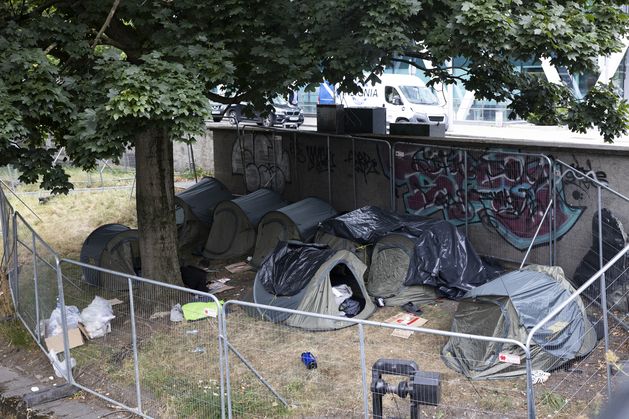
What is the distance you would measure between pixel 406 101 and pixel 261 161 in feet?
48.5

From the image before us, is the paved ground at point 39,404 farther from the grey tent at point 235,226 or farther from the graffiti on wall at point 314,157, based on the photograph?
the graffiti on wall at point 314,157

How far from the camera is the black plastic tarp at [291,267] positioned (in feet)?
34.6

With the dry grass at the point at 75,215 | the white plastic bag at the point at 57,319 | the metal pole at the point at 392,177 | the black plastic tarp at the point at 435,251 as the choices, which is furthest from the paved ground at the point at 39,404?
the metal pole at the point at 392,177

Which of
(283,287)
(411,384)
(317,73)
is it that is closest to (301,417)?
(411,384)

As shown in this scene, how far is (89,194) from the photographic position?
21.3 meters

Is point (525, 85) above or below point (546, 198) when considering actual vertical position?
above

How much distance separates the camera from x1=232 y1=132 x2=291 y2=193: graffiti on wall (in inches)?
653

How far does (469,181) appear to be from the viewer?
12.7m

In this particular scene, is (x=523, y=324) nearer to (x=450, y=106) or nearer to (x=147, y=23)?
(x=147, y=23)

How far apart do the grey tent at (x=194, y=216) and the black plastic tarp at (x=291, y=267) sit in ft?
12.4

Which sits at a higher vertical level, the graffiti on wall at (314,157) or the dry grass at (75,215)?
the graffiti on wall at (314,157)

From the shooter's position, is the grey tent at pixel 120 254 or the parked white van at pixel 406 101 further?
the parked white van at pixel 406 101

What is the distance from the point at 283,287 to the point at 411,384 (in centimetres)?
532

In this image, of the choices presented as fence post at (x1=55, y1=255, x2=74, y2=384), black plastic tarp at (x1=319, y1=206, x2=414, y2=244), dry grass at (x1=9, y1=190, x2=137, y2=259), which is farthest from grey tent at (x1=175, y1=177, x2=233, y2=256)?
fence post at (x1=55, y1=255, x2=74, y2=384)
